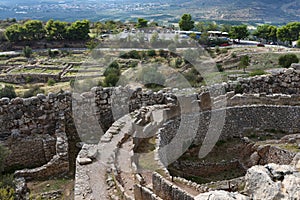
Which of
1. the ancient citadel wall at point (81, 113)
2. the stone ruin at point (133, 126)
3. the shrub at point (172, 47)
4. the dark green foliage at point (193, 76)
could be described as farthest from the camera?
the shrub at point (172, 47)

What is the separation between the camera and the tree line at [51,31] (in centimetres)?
8094

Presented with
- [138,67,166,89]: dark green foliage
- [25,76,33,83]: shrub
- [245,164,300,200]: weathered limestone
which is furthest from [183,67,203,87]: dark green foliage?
[245,164,300,200]: weathered limestone

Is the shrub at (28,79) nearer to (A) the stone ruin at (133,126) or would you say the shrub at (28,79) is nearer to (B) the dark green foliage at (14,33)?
(B) the dark green foliage at (14,33)

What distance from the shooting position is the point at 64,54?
74.2m

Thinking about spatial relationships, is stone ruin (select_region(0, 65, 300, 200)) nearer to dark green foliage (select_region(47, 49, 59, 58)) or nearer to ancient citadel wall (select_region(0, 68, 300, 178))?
ancient citadel wall (select_region(0, 68, 300, 178))

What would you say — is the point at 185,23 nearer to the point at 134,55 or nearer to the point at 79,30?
the point at 79,30

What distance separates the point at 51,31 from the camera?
269 ft

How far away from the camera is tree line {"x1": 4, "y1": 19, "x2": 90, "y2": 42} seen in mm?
80938

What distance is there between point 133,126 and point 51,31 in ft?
244

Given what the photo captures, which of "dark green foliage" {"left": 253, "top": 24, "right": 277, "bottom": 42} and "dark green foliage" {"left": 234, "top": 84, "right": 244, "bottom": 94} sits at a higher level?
"dark green foliage" {"left": 234, "top": 84, "right": 244, "bottom": 94}

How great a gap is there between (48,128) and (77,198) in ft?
16.4

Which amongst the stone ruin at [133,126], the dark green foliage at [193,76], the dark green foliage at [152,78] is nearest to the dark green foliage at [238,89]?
the stone ruin at [133,126]

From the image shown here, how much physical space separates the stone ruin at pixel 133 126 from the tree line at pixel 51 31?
2720 inches

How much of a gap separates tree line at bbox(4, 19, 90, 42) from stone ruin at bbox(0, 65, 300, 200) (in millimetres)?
69076
